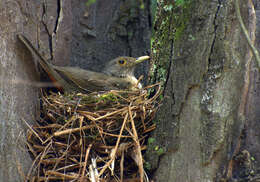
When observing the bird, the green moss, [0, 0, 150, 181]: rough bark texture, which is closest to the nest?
[0, 0, 150, 181]: rough bark texture

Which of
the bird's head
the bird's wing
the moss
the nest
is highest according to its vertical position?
the moss

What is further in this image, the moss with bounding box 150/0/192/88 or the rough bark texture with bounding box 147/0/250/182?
the moss with bounding box 150/0/192/88

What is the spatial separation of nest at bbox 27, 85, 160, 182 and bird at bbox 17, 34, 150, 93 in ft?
1.53

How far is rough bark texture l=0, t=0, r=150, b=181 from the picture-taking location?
276 cm

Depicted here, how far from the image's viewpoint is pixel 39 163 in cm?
291

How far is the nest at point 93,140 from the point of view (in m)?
2.84

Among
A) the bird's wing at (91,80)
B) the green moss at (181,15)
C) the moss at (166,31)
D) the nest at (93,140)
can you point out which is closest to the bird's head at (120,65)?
the bird's wing at (91,80)

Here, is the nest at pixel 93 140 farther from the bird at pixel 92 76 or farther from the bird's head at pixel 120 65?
the bird's head at pixel 120 65

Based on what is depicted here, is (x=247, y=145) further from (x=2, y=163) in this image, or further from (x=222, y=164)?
(x=2, y=163)

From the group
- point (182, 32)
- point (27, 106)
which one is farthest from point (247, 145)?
point (27, 106)

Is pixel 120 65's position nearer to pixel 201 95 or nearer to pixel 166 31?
pixel 166 31

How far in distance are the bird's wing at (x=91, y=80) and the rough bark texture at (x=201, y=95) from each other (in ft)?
4.53

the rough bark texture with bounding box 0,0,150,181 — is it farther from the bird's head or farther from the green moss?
the green moss

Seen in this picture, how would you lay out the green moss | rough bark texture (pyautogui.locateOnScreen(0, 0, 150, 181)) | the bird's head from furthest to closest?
the bird's head → rough bark texture (pyautogui.locateOnScreen(0, 0, 150, 181)) → the green moss
